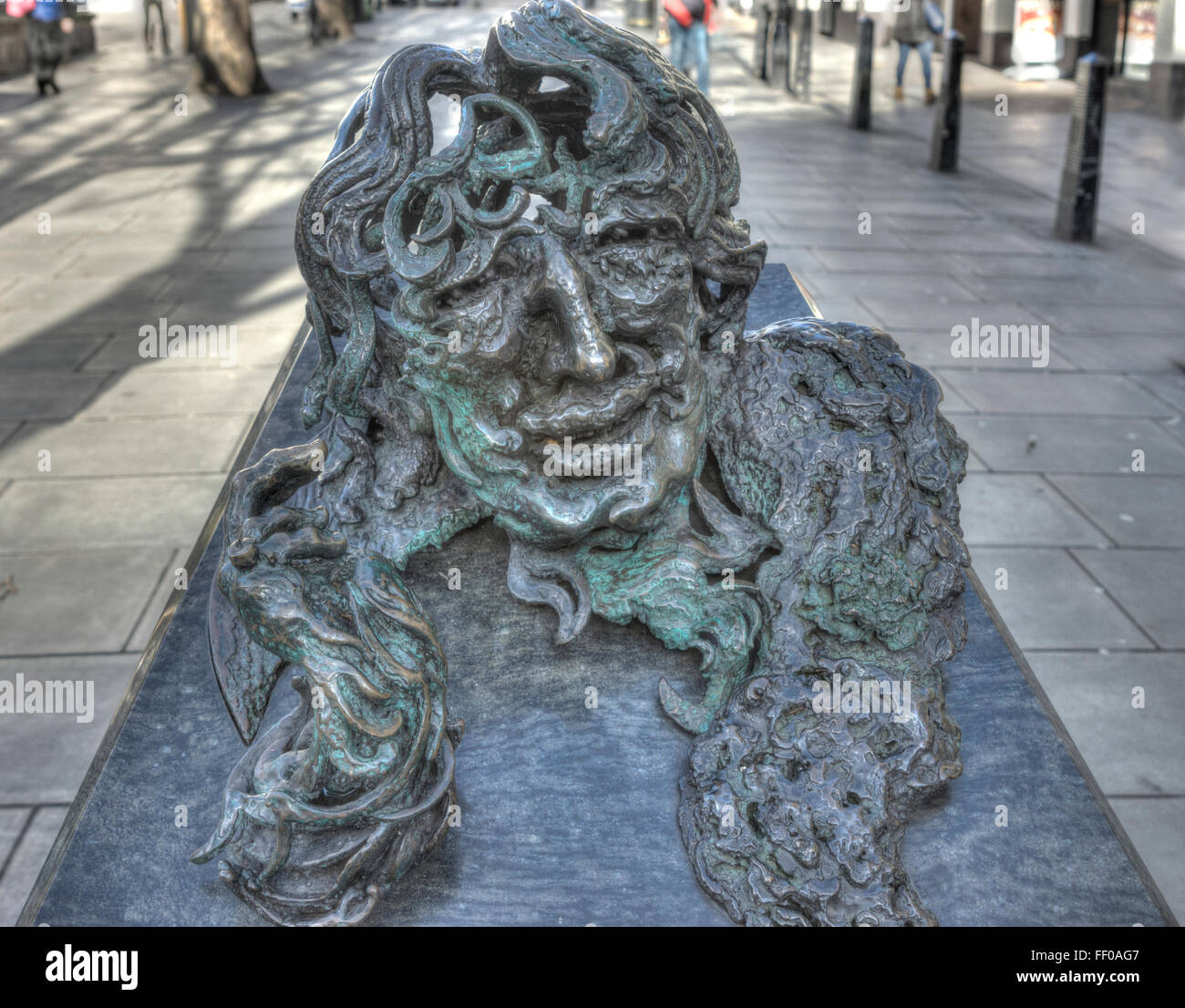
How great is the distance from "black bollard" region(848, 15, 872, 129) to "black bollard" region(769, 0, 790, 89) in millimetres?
3080

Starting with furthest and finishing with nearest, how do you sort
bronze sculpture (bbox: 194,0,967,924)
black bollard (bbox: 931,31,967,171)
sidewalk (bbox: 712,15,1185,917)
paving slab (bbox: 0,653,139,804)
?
black bollard (bbox: 931,31,967,171)
sidewalk (bbox: 712,15,1185,917)
paving slab (bbox: 0,653,139,804)
bronze sculpture (bbox: 194,0,967,924)

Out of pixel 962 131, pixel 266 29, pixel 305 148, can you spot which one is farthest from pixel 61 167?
pixel 266 29

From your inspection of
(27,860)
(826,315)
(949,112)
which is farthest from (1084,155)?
(27,860)

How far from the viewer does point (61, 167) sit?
35.8 ft

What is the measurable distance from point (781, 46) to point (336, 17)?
10.6m

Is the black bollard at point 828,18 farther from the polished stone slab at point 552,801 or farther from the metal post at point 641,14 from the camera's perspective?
the polished stone slab at point 552,801

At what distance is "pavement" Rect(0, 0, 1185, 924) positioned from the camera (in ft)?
12.7

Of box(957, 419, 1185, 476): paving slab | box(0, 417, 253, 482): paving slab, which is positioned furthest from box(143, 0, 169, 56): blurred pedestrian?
box(957, 419, 1185, 476): paving slab

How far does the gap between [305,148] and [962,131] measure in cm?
720

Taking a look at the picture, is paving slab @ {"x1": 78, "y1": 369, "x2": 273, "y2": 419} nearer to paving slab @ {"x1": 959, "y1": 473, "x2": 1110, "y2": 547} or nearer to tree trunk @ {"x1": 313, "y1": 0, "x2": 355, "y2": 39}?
paving slab @ {"x1": 959, "y1": 473, "x2": 1110, "y2": 547}

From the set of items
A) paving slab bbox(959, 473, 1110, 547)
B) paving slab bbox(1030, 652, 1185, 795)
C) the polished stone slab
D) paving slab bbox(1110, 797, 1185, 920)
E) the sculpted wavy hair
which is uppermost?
the sculpted wavy hair

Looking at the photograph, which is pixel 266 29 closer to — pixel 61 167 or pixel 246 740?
pixel 61 167

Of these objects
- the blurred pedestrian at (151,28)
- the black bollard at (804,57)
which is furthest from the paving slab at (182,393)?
the blurred pedestrian at (151,28)

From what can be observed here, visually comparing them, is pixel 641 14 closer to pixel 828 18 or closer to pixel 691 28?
pixel 828 18
